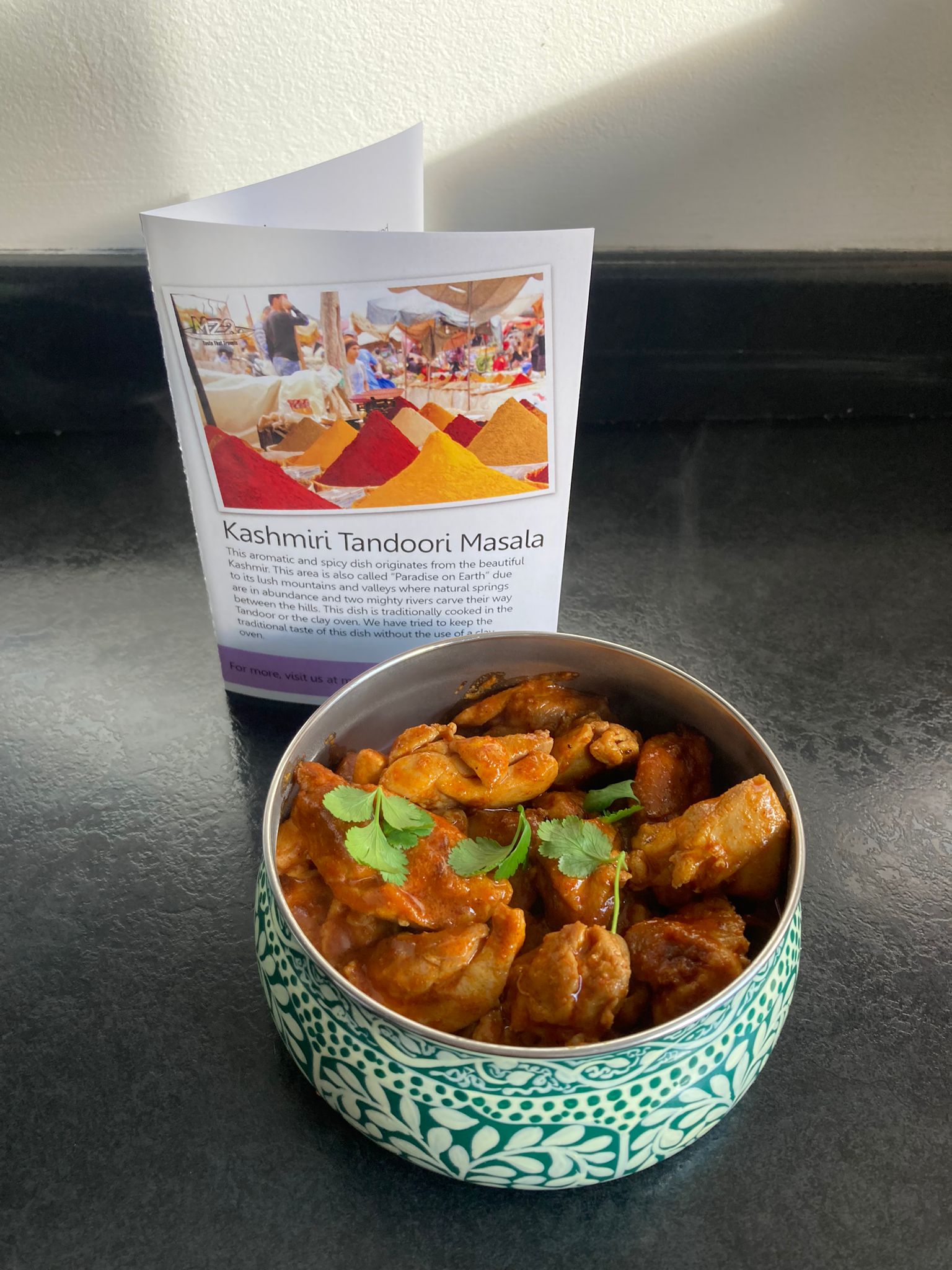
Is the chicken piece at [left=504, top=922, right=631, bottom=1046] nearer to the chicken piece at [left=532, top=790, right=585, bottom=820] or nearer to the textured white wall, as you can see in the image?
the chicken piece at [left=532, top=790, right=585, bottom=820]

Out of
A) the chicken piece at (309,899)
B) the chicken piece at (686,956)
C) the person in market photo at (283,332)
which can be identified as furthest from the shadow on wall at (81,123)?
the chicken piece at (686,956)

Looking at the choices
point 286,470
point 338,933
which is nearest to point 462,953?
point 338,933

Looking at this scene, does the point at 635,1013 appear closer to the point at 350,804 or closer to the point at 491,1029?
the point at 491,1029

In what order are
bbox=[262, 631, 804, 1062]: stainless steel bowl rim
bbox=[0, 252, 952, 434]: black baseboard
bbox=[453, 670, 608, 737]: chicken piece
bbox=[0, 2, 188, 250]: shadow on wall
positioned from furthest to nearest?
bbox=[0, 252, 952, 434]: black baseboard → bbox=[0, 2, 188, 250]: shadow on wall → bbox=[453, 670, 608, 737]: chicken piece → bbox=[262, 631, 804, 1062]: stainless steel bowl rim

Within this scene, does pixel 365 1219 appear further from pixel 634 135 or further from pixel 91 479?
pixel 634 135

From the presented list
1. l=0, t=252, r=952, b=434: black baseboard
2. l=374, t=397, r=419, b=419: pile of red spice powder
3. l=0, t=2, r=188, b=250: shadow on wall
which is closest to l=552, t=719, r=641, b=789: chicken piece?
l=374, t=397, r=419, b=419: pile of red spice powder

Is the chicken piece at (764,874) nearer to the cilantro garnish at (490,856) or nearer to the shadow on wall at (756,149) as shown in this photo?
the cilantro garnish at (490,856)

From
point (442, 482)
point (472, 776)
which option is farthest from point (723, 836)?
point (442, 482)
